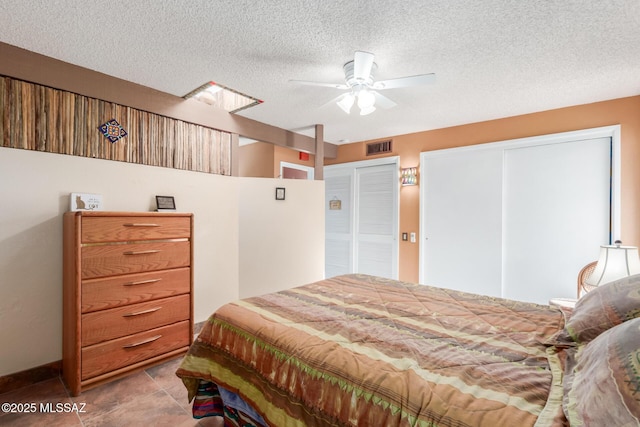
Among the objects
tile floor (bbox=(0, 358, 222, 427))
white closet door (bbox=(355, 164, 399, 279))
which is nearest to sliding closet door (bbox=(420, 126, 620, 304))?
white closet door (bbox=(355, 164, 399, 279))

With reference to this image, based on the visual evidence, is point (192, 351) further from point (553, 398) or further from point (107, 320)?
point (553, 398)

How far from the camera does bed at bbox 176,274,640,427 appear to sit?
0.83 m

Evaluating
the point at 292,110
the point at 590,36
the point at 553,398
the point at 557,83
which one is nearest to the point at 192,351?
the point at 553,398

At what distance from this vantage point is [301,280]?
399 cm

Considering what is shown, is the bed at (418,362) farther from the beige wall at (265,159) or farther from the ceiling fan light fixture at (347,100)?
the beige wall at (265,159)

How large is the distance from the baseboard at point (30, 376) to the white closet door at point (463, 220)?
3.92 metres

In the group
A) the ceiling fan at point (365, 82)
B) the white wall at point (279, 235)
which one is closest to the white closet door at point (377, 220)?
the white wall at point (279, 235)

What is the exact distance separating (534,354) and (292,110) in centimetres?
305

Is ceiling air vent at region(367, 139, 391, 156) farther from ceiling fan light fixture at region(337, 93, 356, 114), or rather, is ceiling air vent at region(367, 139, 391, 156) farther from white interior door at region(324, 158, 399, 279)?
ceiling fan light fixture at region(337, 93, 356, 114)

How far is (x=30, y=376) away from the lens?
2.17 m

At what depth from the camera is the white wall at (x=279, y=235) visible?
360 centimetres

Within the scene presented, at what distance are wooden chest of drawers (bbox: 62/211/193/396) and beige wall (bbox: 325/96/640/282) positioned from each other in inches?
116

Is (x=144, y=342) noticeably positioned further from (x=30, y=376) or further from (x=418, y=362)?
(x=418, y=362)

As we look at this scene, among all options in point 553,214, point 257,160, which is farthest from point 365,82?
point 257,160
